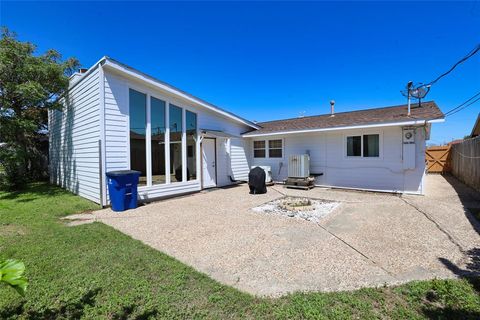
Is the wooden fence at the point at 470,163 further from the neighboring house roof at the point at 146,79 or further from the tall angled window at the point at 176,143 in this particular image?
the tall angled window at the point at 176,143

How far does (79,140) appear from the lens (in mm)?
8781

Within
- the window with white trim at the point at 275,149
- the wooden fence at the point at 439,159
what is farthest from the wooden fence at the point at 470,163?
the window with white trim at the point at 275,149

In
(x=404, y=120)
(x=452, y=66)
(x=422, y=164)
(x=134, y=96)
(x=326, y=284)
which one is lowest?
(x=326, y=284)

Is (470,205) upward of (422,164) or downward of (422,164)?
downward

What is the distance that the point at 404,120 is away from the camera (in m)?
8.41

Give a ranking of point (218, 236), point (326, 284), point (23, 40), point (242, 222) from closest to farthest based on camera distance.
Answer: point (326, 284), point (218, 236), point (242, 222), point (23, 40)

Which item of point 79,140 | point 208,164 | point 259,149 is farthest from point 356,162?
point 79,140

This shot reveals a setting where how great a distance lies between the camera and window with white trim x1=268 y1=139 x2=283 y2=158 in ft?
41.5

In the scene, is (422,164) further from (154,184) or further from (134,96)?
(134,96)

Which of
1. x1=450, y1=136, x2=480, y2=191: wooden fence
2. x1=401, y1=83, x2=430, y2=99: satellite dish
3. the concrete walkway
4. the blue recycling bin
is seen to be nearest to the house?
the blue recycling bin

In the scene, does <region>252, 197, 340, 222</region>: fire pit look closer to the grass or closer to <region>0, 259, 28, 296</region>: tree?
the grass

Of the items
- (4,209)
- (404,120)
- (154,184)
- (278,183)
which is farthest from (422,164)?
(4,209)

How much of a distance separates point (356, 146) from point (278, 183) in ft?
13.7

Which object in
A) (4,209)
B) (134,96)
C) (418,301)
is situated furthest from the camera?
(134,96)
